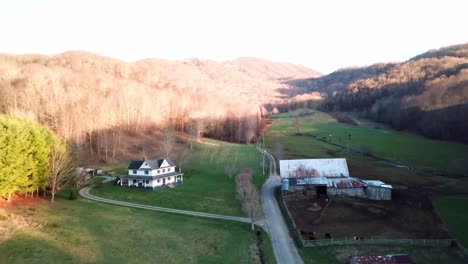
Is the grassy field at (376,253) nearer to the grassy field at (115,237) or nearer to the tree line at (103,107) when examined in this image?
the grassy field at (115,237)

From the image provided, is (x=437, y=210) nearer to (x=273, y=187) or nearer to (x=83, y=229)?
(x=273, y=187)

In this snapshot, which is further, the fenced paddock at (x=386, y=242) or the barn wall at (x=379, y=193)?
the barn wall at (x=379, y=193)

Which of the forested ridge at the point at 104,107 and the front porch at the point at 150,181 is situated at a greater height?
the forested ridge at the point at 104,107

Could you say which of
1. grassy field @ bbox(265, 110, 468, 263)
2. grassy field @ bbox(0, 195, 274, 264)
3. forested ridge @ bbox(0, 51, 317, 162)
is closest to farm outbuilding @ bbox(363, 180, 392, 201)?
grassy field @ bbox(265, 110, 468, 263)

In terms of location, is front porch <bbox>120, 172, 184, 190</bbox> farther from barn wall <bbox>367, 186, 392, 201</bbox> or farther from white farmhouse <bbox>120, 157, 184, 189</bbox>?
barn wall <bbox>367, 186, 392, 201</bbox>

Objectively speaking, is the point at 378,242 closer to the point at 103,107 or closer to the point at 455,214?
the point at 455,214

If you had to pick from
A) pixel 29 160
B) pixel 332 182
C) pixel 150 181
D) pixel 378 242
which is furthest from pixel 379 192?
pixel 29 160

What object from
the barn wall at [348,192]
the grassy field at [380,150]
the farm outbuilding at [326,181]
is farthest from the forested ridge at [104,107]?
the barn wall at [348,192]
